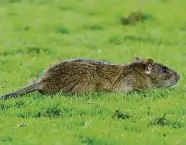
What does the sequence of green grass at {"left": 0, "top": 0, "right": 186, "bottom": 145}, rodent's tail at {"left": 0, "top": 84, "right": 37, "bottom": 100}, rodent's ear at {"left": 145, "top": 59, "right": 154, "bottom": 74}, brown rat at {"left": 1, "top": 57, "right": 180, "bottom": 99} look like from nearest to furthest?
green grass at {"left": 0, "top": 0, "right": 186, "bottom": 145}, rodent's tail at {"left": 0, "top": 84, "right": 37, "bottom": 100}, brown rat at {"left": 1, "top": 57, "right": 180, "bottom": 99}, rodent's ear at {"left": 145, "top": 59, "right": 154, "bottom": 74}

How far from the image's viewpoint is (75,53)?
776 inches

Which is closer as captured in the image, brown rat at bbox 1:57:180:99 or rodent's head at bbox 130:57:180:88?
brown rat at bbox 1:57:180:99

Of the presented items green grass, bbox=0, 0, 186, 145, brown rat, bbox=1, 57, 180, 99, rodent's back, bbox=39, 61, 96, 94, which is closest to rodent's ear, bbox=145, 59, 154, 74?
brown rat, bbox=1, 57, 180, 99

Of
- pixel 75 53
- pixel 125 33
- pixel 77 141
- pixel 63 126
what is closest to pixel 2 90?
pixel 63 126

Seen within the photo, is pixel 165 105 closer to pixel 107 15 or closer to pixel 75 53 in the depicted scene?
pixel 75 53

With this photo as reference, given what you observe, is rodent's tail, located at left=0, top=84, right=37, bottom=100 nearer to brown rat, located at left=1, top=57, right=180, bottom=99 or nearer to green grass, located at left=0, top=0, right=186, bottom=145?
brown rat, located at left=1, top=57, right=180, bottom=99

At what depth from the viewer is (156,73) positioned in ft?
46.8

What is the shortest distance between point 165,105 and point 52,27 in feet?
40.6

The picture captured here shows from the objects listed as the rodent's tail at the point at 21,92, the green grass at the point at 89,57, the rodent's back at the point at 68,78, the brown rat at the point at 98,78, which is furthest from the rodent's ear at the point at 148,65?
the rodent's tail at the point at 21,92

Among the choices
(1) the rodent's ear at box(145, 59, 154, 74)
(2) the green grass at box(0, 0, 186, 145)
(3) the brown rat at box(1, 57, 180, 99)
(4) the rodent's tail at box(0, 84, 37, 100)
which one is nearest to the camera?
(2) the green grass at box(0, 0, 186, 145)

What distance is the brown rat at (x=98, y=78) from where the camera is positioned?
13.1 m

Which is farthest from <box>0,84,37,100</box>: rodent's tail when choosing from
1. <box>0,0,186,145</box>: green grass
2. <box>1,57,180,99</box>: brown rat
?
<box>0,0,186,145</box>: green grass

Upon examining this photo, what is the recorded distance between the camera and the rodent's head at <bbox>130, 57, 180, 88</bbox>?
1404 cm

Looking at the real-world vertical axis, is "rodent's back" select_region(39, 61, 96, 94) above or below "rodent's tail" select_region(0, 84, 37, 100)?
above
